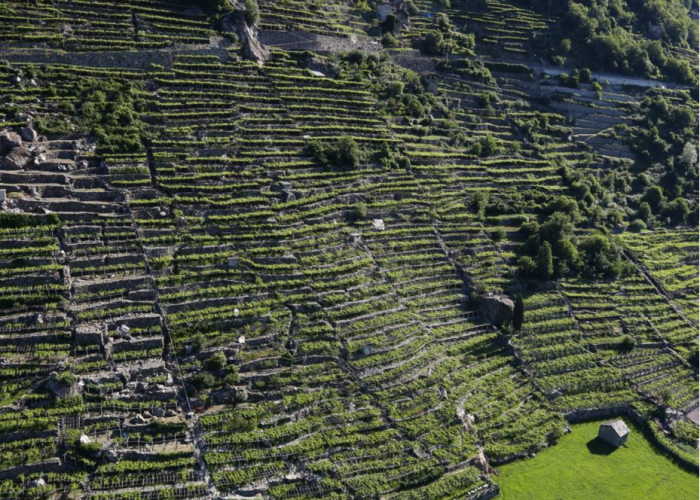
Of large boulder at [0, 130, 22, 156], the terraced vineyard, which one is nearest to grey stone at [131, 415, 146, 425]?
the terraced vineyard

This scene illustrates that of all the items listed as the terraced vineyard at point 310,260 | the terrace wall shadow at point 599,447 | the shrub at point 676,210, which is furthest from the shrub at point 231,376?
the shrub at point 676,210

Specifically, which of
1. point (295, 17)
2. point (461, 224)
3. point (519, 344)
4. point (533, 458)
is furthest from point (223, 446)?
point (295, 17)

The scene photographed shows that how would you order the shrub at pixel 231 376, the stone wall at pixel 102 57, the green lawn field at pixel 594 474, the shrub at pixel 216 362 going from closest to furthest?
1. the shrub at pixel 231 376
2. the shrub at pixel 216 362
3. the green lawn field at pixel 594 474
4. the stone wall at pixel 102 57

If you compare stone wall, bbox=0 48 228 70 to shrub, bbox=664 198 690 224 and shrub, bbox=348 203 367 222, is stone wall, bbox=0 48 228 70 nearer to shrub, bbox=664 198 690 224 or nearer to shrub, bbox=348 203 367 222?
shrub, bbox=348 203 367 222

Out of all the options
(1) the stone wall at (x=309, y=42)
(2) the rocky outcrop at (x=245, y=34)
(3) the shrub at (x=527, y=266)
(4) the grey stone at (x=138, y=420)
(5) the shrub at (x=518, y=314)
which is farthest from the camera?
(1) the stone wall at (x=309, y=42)

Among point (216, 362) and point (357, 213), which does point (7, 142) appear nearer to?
point (216, 362)

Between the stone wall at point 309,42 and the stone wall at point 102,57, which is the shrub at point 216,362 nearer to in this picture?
the stone wall at point 102,57
